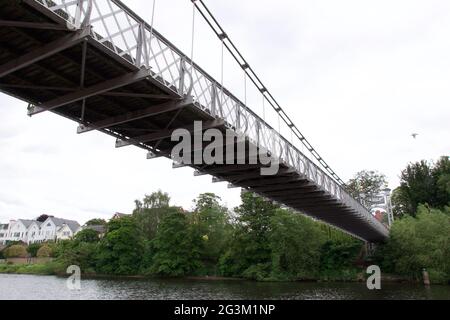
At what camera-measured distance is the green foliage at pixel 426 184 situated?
62812 millimetres

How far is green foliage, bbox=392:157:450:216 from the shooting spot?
206 ft

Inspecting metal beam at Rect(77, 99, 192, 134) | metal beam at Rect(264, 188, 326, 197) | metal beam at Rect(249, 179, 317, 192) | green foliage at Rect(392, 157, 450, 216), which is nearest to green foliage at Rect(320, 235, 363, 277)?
green foliage at Rect(392, 157, 450, 216)

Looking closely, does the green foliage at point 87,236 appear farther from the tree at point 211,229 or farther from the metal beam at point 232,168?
the metal beam at point 232,168

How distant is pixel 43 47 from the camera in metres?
9.73

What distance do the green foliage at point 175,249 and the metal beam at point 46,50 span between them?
4831 centimetres

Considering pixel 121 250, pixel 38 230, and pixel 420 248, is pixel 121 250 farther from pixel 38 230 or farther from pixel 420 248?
pixel 38 230

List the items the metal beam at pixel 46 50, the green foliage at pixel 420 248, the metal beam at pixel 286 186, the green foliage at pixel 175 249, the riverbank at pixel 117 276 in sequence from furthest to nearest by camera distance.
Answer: the green foliage at pixel 175 249 → the riverbank at pixel 117 276 → the green foliage at pixel 420 248 → the metal beam at pixel 286 186 → the metal beam at pixel 46 50

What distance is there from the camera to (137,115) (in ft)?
47.1

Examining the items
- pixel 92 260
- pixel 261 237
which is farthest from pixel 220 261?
pixel 92 260

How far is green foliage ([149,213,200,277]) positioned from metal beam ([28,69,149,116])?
150 feet

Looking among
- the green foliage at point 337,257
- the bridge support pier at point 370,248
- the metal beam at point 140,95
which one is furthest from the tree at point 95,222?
the metal beam at point 140,95

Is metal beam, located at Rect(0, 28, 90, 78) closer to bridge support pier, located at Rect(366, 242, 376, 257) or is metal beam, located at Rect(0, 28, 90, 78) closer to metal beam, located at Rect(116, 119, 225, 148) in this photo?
metal beam, located at Rect(116, 119, 225, 148)
